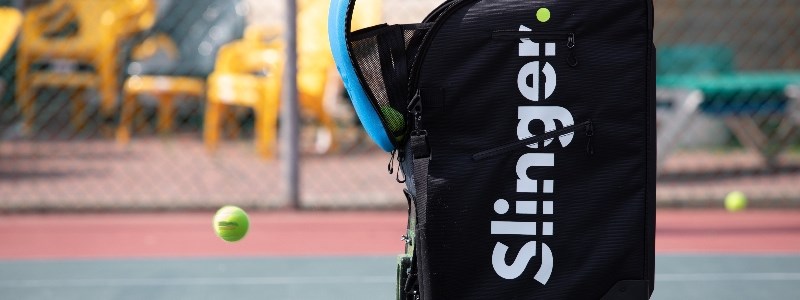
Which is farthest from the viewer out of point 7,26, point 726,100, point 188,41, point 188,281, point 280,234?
point 188,41

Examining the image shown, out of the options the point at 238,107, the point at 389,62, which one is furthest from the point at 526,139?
the point at 238,107

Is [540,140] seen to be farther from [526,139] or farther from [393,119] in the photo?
[393,119]

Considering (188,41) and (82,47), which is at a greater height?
(188,41)

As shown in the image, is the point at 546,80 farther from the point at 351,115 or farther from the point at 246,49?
the point at 351,115

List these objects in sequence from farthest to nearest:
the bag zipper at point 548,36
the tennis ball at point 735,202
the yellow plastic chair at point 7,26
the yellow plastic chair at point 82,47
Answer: the yellow plastic chair at point 82,47 → the yellow plastic chair at point 7,26 → the tennis ball at point 735,202 → the bag zipper at point 548,36

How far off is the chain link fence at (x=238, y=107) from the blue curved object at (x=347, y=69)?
359 centimetres

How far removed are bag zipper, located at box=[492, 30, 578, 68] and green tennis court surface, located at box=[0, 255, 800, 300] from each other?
1.57 meters

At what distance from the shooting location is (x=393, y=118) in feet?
7.89

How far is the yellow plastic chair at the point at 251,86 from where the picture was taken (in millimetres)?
7719

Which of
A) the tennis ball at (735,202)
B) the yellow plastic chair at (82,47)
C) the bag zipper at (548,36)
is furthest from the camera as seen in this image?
the yellow plastic chair at (82,47)

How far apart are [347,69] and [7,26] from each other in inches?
262

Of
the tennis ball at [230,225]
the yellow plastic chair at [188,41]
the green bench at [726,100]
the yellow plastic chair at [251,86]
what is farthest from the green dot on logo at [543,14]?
the yellow plastic chair at [188,41]

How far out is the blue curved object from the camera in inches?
92.6

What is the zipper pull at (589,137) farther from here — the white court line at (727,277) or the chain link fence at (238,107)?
the chain link fence at (238,107)
